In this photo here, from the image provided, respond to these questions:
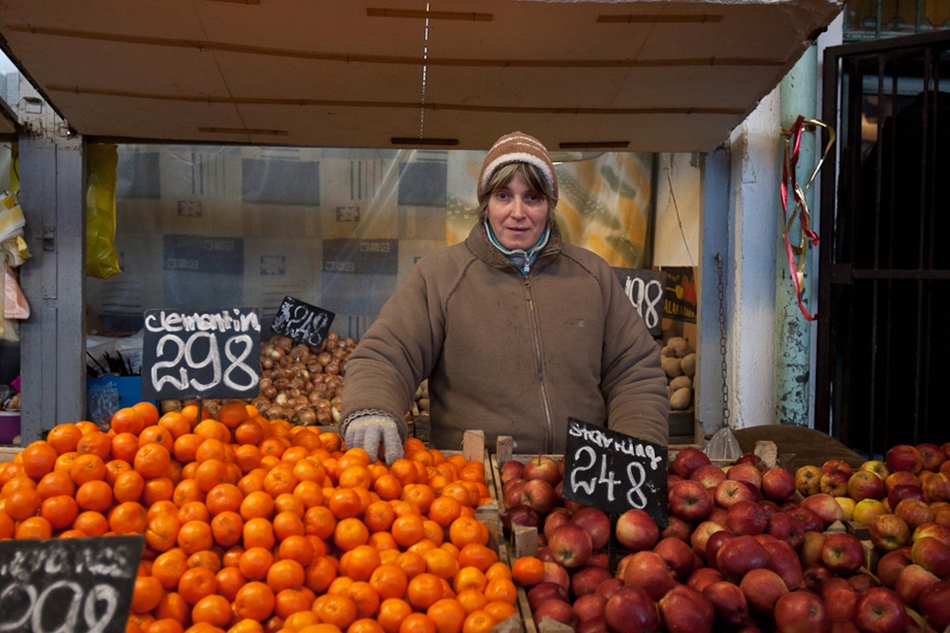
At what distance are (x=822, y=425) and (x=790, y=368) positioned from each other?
0.37 metres

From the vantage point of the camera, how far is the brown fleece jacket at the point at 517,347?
233 centimetres

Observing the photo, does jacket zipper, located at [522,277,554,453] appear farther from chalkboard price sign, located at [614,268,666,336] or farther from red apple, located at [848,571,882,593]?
chalkboard price sign, located at [614,268,666,336]

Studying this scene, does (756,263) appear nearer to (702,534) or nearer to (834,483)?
(834,483)

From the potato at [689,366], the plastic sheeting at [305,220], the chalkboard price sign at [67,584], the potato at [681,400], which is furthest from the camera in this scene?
the plastic sheeting at [305,220]

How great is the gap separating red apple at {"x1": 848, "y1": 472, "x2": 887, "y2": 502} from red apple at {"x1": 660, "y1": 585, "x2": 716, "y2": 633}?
2.93ft

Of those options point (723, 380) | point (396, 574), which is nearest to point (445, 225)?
point (723, 380)

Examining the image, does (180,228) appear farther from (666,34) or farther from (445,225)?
(666,34)

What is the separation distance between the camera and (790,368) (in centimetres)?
408

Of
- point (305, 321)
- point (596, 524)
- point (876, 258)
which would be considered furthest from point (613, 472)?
point (305, 321)

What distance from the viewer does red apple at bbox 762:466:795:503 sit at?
175 centimetres

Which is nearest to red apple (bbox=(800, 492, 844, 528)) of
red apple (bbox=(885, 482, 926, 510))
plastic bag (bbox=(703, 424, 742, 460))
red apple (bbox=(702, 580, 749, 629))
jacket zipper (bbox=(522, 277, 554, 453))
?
red apple (bbox=(885, 482, 926, 510))

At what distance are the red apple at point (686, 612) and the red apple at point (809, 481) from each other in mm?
927

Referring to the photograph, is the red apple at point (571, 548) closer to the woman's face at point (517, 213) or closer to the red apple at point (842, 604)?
the red apple at point (842, 604)

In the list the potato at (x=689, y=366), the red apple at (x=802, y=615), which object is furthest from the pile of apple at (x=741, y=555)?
the potato at (x=689, y=366)
